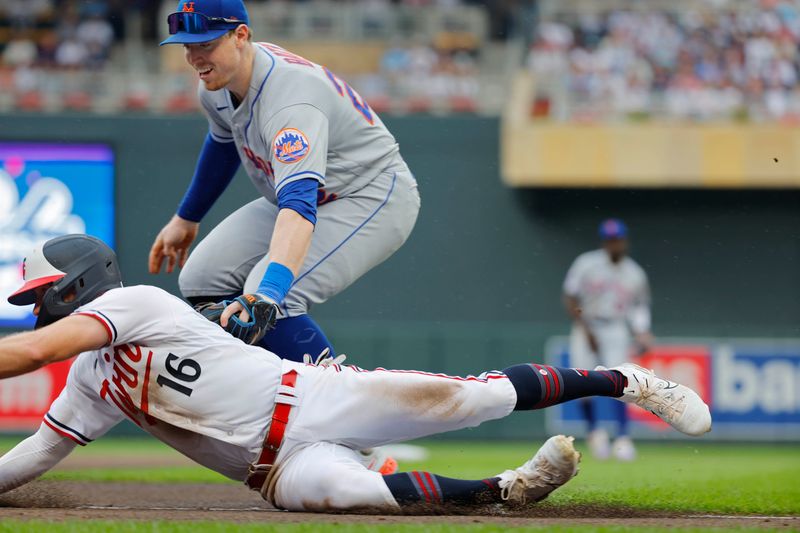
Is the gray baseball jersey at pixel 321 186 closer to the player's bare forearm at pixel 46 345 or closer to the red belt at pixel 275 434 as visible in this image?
the red belt at pixel 275 434

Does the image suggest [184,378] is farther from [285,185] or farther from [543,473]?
[543,473]

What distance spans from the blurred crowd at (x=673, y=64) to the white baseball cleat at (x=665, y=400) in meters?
10.6

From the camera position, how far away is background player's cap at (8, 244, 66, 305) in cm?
444

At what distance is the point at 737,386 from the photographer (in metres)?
13.3

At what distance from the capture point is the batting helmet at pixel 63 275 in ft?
14.6

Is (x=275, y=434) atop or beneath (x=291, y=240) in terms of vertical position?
beneath

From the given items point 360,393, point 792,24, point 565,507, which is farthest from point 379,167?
point 792,24

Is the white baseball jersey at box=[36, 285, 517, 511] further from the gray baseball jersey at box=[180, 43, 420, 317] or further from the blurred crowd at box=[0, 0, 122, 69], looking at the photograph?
→ the blurred crowd at box=[0, 0, 122, 69]

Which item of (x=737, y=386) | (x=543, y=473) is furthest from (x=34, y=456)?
(x=737, y=386)

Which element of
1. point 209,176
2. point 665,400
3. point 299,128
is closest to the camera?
point 299,128

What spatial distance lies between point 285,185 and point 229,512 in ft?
4.52

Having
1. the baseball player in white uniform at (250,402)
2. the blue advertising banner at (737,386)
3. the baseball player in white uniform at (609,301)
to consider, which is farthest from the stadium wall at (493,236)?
the baseball player in white uniform at (250,402)

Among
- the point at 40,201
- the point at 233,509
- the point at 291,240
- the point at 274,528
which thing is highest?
the point at 40,201

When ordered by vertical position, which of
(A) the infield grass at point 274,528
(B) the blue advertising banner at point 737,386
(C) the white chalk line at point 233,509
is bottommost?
(B) the blue advertising banner at point 737,386
